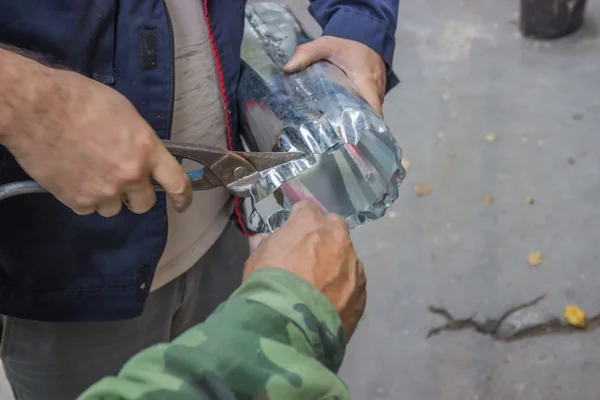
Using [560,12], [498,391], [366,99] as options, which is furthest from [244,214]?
[560,12]

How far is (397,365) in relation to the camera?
1.54 metres

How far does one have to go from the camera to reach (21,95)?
504 millimetres

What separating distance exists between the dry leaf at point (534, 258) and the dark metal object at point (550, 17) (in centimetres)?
112

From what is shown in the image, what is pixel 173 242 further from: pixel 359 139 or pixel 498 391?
pixel 498 391

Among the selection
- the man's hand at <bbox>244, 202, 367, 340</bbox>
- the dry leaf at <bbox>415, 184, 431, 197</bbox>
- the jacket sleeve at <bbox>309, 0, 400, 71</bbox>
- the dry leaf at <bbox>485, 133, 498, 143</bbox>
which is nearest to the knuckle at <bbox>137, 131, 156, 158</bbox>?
the man's hand at <bbox>244, 202, 367, 340</bbox>

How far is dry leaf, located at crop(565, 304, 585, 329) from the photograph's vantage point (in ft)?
5.14

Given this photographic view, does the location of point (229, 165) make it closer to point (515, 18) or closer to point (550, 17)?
point (550, 17)

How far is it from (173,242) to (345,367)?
0.84 meters

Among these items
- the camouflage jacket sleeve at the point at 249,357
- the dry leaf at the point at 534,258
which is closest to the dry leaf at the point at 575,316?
the dry leaf at the point at 534,258

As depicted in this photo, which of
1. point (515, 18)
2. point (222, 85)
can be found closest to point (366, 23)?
point (222, 85)

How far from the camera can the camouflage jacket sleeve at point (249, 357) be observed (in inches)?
16.8

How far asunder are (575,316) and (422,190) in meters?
0.56

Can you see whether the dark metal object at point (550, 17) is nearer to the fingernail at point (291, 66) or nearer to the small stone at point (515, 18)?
the small stone at point (515, 18)

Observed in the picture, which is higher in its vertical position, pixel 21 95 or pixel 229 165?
pixel 21 95
